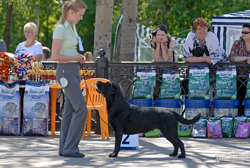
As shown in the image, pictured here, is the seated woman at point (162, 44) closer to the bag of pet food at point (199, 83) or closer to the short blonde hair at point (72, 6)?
the bag of pet food at point (199, 83)

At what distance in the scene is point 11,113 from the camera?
898 centimetres

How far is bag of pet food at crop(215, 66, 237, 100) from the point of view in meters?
9.16

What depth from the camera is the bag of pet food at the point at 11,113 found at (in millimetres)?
8969

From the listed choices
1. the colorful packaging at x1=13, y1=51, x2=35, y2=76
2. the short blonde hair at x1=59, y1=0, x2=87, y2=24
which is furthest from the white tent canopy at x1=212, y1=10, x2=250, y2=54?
the short blonde hair at x1=59, y1=0, x2=87, y2=24

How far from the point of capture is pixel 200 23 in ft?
30.9

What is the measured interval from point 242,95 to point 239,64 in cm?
60

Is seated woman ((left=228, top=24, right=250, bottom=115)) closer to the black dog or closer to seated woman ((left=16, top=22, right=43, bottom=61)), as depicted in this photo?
the black dog

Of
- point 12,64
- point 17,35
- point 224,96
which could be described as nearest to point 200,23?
point 224,96

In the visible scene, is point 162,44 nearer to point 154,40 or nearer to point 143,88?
point 154,40

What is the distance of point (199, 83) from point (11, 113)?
11.4 ft

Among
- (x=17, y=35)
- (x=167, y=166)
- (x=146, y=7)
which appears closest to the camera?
(x=167, y=166)

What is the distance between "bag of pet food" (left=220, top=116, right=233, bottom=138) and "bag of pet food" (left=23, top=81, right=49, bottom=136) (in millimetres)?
3187

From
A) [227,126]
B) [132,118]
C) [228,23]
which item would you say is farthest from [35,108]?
[228,23]

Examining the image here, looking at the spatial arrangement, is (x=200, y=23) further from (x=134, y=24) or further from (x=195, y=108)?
(x=134, y=24)
